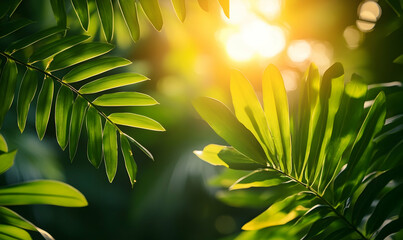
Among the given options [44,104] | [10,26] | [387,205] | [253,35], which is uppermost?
[253,35]

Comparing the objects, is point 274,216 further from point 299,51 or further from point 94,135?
point 299,51

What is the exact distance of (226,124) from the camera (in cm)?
36

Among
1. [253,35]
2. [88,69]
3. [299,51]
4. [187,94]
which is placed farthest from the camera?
[299,51]

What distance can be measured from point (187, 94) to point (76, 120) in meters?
1.62

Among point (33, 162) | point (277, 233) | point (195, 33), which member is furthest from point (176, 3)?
point (195, 33)

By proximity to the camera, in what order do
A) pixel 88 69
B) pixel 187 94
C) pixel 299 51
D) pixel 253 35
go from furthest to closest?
pixel 299 51, pixel 253 35, pixel 187 94, pixel 88 69

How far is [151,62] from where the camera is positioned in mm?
2234

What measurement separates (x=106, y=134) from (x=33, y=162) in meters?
1.10

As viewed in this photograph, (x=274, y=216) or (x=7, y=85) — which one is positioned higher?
(x=7, y=85)

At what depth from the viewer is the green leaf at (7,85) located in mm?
383

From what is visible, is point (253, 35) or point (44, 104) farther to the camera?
point (253, 35)

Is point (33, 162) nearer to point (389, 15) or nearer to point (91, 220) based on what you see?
point (91, 220)

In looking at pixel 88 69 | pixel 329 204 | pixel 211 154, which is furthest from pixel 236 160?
pixel 88 69

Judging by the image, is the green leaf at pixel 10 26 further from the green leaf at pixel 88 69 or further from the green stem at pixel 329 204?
the green stem at pixel 329 204
